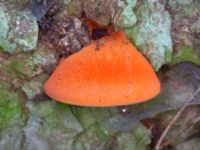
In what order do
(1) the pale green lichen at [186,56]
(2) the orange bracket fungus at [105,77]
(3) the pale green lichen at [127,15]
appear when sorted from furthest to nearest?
(1) the pale green lichen at [186,56] < (3) the pale green lichen at [127,15] < (2) the orange bracket fungus at [105,77]

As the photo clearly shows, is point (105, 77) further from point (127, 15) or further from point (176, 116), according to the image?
point (176, 116)

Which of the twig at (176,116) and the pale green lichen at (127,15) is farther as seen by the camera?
the twig at (176,116)

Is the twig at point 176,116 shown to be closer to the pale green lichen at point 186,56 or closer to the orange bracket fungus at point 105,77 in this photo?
the pale green lichen at point 186,56

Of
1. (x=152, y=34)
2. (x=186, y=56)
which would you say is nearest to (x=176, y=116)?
(x=186, y=56)

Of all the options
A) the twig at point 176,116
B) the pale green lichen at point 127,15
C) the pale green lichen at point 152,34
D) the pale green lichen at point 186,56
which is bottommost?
the twig at point 176,116

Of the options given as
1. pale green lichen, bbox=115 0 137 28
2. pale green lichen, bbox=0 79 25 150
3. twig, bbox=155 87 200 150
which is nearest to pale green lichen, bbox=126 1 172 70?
pale green lichen, bbox=115 0 137 28

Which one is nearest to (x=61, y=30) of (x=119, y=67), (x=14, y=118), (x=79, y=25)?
(x=79, y=25)

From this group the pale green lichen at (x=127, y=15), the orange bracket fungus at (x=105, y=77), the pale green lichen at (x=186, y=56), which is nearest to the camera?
the orange bracket fungus at (x=105, y=77)

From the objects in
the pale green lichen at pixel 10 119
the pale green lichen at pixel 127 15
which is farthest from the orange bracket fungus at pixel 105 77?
the pale green lichen at pixel 10 119

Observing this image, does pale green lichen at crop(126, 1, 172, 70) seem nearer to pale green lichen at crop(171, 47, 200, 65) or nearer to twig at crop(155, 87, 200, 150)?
pale green lichen at crop(171, 47, 200, 65)
